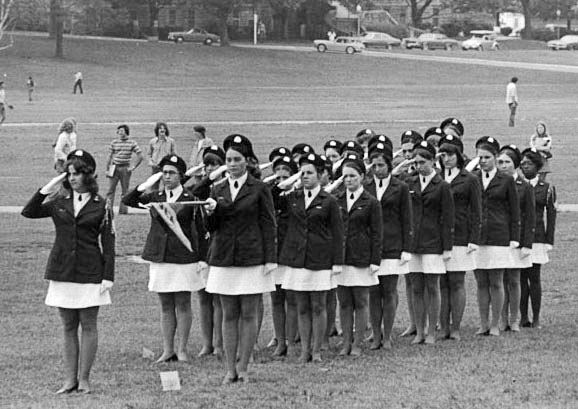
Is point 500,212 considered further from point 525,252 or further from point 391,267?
point 391,267

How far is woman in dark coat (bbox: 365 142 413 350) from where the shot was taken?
44.1ft

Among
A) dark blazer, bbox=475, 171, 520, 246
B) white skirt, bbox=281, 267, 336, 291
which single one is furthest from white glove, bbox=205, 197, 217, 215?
dark blazer, bbox=475, 171, 520, 246

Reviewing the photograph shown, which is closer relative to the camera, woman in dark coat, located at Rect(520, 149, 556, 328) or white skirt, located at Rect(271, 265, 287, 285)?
white skirt, located at Rect(271, 265, 287, 285)

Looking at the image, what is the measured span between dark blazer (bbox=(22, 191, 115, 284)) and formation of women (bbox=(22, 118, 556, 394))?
0.4 inches

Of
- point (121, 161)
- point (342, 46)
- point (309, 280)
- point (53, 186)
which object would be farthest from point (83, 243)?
point (342, 46)

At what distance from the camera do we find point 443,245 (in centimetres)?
1381

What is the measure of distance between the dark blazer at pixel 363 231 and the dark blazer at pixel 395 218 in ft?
1.26

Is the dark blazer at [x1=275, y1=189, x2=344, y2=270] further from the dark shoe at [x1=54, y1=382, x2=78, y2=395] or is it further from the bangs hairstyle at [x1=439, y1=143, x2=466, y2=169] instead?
the dark shoe at [x1=54, y1=382, x2=78, y2=395]

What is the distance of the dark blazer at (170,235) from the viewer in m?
12.7

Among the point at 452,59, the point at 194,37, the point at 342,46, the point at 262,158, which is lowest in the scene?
the point at 262,158

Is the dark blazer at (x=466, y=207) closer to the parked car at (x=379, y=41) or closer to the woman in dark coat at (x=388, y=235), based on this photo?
the woman in dark coat at (x=388, y=235)

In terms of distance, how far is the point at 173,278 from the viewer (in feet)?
41.8

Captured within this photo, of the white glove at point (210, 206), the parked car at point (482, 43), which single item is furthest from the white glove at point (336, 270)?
the parked car at point (482, 43)

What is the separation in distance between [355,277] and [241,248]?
5.83 ft
